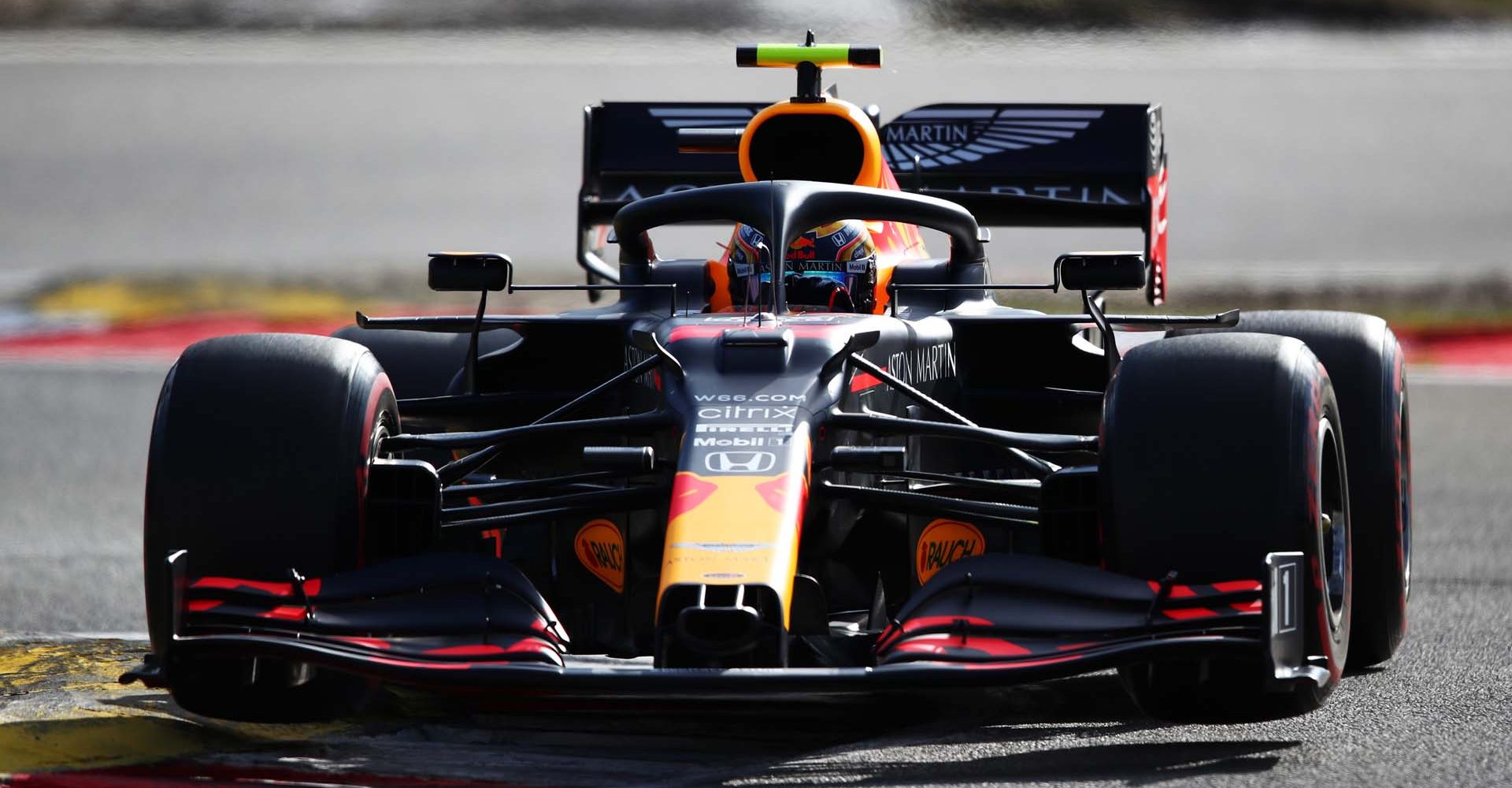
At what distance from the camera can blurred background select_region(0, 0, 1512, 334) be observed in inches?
675

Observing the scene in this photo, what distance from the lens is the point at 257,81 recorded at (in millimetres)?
30047

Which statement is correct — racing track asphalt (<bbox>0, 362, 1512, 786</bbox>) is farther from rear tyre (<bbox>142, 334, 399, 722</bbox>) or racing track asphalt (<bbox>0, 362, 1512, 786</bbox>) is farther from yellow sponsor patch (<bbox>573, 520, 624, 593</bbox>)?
yellow sponsor patch (<bbox>573, 520, 624, 593</bbox>)

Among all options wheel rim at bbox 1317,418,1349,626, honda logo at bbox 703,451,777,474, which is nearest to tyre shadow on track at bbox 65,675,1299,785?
wheel rim at bbox 1317,418,1349,626

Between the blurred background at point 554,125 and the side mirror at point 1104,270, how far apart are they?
8.33 meters

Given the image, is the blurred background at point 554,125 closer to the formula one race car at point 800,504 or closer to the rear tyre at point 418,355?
the rear tyre at point 418,355

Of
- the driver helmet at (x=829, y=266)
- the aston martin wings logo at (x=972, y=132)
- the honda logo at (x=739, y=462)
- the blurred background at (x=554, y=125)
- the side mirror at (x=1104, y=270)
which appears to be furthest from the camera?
the blurred background at (x=554, y=125)

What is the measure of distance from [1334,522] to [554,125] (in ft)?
74.8

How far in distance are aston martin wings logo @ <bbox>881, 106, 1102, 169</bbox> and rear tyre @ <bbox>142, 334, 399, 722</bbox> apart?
13.4 feet

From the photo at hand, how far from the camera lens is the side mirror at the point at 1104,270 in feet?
19.6

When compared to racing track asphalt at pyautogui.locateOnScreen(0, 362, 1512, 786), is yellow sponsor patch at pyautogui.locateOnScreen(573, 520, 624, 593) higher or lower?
higher

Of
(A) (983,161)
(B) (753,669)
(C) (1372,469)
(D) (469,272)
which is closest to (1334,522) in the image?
(C) (1372,469)

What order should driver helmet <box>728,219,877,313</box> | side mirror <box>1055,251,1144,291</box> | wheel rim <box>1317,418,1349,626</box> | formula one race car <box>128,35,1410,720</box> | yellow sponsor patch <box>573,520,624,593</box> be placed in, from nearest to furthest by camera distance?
formula one race car <box>128,35,1410,720</box> < wheel rim <box>1317,418,1349,626</box> < yellow sponsor patch <box>573,520,624,593</box> < side mirror <box>1055,251,1144,291</box> < driver helmet <box>728,219,877,313</box>

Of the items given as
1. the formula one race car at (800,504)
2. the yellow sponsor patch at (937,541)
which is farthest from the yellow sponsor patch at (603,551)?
the yellow sponsor patch at (937,541)

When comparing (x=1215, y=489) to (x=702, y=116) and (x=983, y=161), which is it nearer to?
(x=983, y=161)
